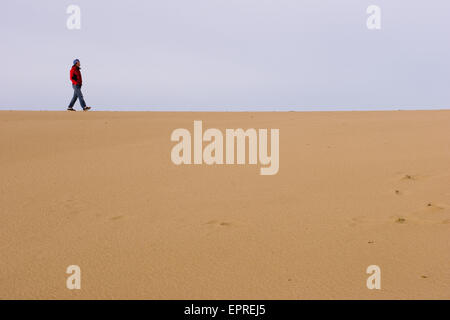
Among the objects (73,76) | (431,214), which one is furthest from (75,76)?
(431,214)

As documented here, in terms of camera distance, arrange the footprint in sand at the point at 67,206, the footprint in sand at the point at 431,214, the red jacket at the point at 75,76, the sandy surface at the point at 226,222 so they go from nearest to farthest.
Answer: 1. the sandy surface at the point at 226,222
2. the footprint in sand at the point at 431,214
3. the footprint in sand at the point at 67,206
4. the red jacket at the point at 75,76

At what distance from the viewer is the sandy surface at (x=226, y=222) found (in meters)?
2.26

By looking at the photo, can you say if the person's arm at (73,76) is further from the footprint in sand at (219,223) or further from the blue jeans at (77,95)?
the footprint in sand at (219,223)

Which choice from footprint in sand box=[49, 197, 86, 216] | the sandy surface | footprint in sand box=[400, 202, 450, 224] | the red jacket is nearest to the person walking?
the red jacket

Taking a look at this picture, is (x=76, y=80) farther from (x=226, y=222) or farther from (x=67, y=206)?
(x=226, y=222)

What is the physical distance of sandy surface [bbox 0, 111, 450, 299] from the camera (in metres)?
2.26

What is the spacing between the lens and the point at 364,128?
7.24 metres

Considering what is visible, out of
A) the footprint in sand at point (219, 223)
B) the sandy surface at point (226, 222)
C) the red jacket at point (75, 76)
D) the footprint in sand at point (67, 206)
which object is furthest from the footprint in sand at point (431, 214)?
the red jacket at point (75, 76)

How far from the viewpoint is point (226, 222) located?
10.4 ft

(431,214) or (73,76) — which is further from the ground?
(73,76)

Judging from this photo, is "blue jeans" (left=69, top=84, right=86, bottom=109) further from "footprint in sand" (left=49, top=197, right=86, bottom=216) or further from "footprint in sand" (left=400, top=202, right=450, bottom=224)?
"footprint in sand" (left=400, top=202, right=450, bottom=224)

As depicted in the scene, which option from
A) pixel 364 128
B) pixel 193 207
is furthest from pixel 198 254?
pixel 364 128
